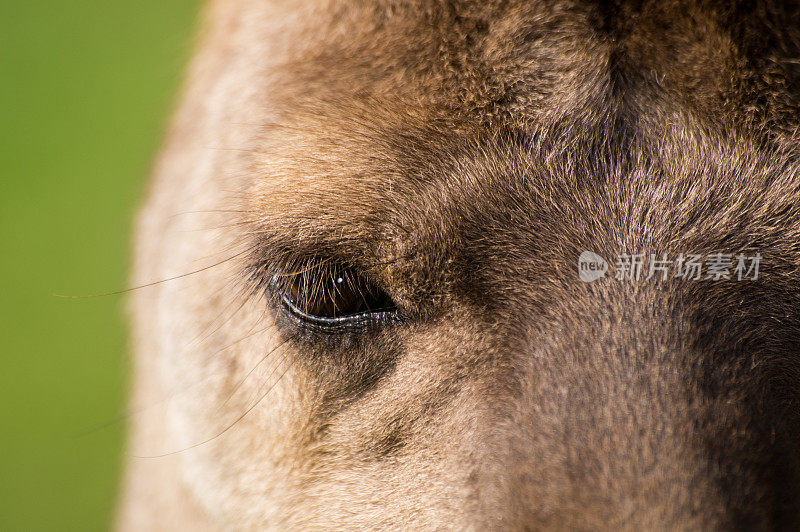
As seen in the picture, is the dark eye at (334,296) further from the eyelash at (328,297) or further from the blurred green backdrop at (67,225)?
the blurred green backdrop at (67,225)

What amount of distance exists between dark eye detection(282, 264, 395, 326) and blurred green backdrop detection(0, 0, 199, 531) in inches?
147

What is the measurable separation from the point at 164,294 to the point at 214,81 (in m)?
0.76

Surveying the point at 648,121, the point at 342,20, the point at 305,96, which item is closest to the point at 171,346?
the point at 305,96

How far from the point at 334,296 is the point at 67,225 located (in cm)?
606

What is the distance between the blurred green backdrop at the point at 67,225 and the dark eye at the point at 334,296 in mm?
3723

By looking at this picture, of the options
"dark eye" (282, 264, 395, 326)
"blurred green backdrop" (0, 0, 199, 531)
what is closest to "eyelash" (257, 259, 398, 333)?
"dark eye" (282, 264, 395, 326)

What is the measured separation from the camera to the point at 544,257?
202 centimetres

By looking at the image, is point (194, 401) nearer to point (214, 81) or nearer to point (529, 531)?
point (214, 81)

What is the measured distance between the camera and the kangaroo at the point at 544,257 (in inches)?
72.9

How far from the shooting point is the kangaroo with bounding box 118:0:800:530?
185 cm

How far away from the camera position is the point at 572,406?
1882 millimetres

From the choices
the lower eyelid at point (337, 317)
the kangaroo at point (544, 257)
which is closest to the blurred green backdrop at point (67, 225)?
the lower eyelid at point (337, 317)

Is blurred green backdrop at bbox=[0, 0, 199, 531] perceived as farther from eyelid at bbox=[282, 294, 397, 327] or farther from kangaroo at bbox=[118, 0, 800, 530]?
kangaroo at bbox=[118, 0, 800, 530]

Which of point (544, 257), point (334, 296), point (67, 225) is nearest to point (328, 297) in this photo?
point (334, 296)
